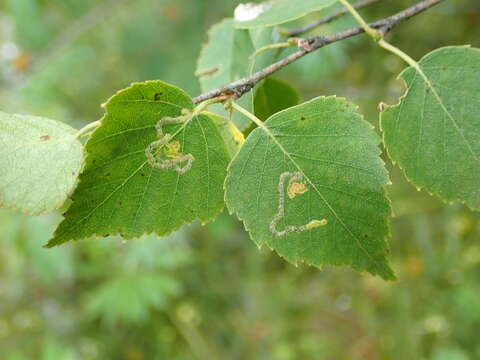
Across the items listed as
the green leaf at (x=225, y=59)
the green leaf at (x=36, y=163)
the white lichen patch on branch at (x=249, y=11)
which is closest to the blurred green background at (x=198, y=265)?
the green leaf at (x=225, y=59)

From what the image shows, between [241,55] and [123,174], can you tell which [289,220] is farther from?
[241,55]

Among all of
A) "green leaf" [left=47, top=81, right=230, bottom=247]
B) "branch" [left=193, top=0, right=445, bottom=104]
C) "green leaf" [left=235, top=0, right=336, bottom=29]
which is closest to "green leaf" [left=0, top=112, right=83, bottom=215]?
"green leaf" [left=47, top=81, right=230, bottom=247]

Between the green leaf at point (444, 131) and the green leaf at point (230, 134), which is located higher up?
the green leaf at point (230, 134)

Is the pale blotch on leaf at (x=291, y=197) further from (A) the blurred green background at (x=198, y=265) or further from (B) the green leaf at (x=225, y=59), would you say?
(A) the blurred green background at (x=198, y=265)

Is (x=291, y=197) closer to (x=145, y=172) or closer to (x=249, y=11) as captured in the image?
(x=145, y=172)

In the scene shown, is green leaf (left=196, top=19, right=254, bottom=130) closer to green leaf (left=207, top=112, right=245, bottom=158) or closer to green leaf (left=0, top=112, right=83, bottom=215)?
green leaf (left=207, top=112, right=245, bottom=158)

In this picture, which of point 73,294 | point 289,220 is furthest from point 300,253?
point 73,294

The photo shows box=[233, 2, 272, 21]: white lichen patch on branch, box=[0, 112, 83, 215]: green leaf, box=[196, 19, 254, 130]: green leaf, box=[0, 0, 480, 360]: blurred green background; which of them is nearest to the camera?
box=[0, 112, 83, 215]: green leaf
